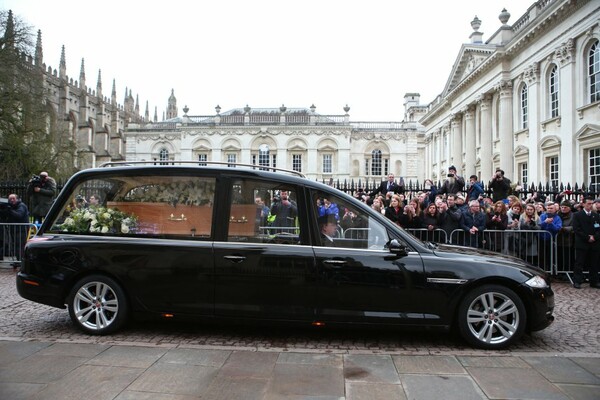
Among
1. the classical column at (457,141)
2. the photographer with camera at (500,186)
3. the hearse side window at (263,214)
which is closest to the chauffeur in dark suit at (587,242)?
the photographer with camera at (500,186)

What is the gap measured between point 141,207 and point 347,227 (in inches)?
98.2

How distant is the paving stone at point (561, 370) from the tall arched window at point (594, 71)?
69.4ft

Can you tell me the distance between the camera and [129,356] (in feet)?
15.0

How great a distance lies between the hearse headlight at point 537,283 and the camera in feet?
16.5

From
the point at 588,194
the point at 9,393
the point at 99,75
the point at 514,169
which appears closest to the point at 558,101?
the point at 514,169

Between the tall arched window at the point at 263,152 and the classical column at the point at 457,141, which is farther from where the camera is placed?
the tall arched window at the point at 263,152

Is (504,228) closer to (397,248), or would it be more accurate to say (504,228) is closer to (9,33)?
(397,248)

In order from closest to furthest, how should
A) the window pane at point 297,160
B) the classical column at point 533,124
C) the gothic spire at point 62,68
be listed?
the classical column at point 533,124, the gothic spire at point 62,68, the window pane at point 297,160

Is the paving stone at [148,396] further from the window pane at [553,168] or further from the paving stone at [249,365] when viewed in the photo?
the window pane at [553,168]

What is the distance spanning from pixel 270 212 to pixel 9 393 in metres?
2.92

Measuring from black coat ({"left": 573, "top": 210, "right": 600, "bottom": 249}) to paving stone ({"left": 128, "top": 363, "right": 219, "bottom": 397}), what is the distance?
8336 millimetres

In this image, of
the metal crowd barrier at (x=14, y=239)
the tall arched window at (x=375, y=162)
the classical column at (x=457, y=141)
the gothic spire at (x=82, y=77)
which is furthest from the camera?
the gothic spire at (x=82, y=77)

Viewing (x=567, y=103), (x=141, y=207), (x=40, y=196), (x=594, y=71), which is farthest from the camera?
(x=567, y=103)

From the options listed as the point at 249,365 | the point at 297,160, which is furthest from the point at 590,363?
the point at 297,160
